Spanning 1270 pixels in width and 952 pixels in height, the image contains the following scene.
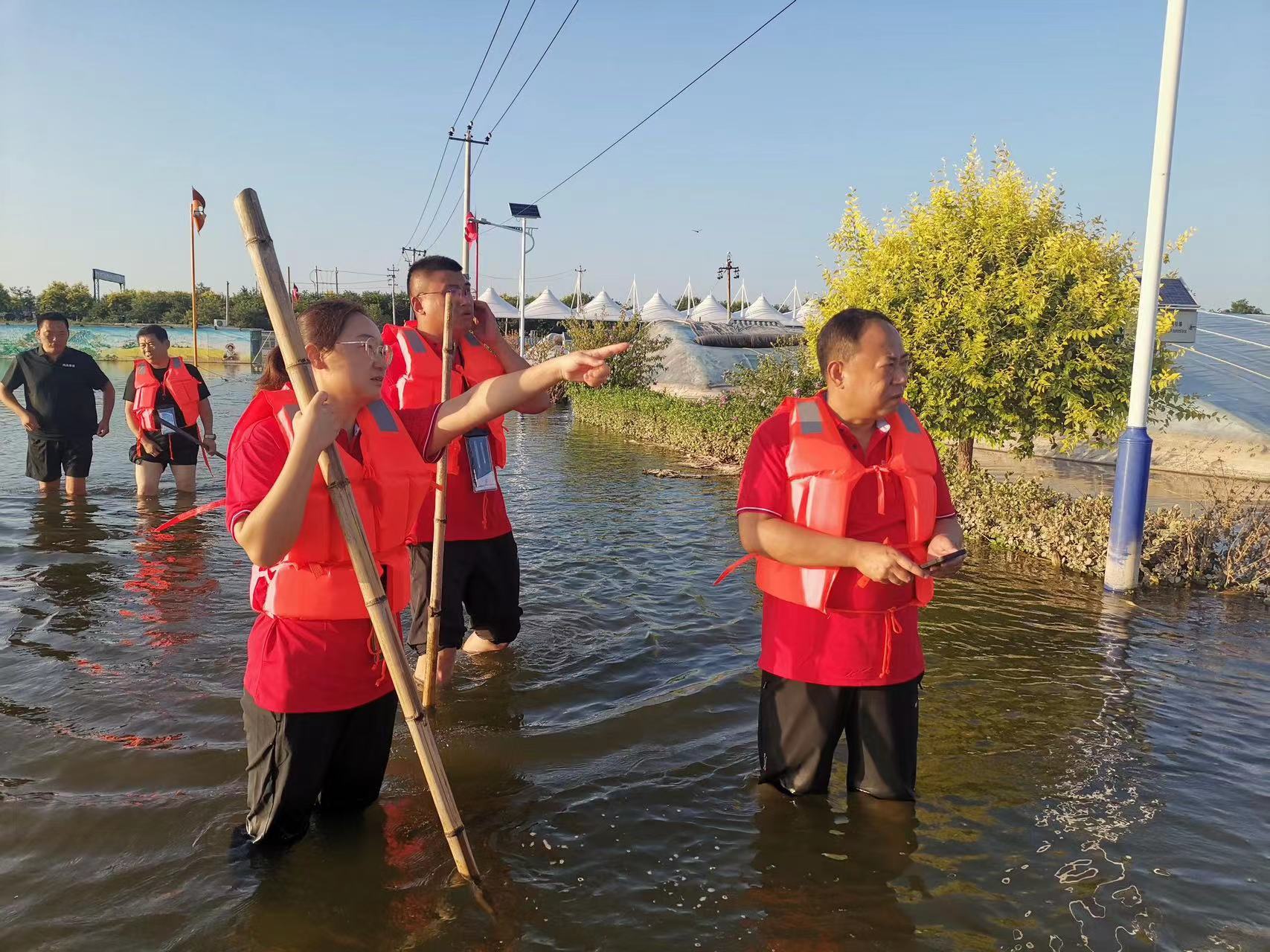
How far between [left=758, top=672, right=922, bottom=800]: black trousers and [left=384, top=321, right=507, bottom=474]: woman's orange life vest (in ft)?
7.12

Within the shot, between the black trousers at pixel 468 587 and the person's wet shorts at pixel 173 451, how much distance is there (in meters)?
6.55

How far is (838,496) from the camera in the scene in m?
3.06

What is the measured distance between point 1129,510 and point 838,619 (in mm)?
5274

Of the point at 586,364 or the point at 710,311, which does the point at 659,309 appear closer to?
the point at 710,311

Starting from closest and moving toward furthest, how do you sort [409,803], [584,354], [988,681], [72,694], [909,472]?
[584,354], [909,472], [409,803], [72,694], [988,681]

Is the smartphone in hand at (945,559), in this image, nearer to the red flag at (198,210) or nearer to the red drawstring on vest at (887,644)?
the red drawstring on vest at (887,644)

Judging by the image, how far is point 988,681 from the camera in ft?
18.0

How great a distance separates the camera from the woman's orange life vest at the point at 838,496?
3.07 m

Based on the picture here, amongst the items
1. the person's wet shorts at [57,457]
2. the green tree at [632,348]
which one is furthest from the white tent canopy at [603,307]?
the person's wet shorts at [57,457]

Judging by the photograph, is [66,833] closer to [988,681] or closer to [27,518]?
[988,681]

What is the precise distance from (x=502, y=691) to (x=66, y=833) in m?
2.25

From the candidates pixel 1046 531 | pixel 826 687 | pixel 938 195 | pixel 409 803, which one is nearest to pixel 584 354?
pixel 826 687

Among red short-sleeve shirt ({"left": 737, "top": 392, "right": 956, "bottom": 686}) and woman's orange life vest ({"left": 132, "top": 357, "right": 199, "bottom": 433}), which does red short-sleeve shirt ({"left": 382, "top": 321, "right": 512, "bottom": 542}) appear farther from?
woman's orange life vest ({"left": 132, "top": 357, "right": 199, "bottom": 433})

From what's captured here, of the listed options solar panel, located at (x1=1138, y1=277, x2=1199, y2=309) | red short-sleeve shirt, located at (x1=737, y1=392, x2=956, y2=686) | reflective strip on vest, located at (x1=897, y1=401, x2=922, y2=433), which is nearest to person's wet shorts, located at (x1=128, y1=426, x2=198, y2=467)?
red short-sleeve shirt, located at (x1=737, y1=392, x2=956, y2=686)
